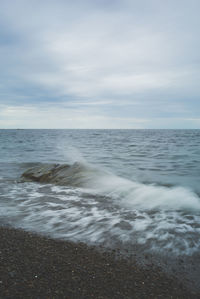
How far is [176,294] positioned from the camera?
2.38m

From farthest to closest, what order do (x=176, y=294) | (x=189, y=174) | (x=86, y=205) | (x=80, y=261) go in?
(x=189, y=174) → (x=86, y=205) → (x=80, y=261) → (x=176, y=294)

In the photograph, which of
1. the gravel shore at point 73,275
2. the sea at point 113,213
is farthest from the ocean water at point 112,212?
the gravel shore at point 73,275

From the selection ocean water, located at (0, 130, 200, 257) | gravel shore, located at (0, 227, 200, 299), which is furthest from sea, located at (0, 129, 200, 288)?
gravel shore, located at (0, 227, 200, 299)

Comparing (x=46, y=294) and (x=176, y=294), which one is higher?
(x=46, y=294)

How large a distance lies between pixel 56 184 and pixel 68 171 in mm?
1209

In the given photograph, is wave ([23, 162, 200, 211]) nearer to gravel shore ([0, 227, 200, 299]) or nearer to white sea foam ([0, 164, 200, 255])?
white sea foam ([0, 164, 200, 255])

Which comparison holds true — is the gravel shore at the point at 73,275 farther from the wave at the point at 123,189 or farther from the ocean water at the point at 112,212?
the wave at the point at 123,189

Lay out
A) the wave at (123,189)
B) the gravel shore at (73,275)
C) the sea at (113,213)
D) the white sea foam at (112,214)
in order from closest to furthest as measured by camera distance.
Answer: the gravel shore at (73,275)
the sea at (113,213)
the white sea foam at (112,214)
the wave at (123,189)

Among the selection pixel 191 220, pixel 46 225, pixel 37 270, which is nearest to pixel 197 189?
pixel 191 220

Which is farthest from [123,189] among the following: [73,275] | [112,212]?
[73,275]

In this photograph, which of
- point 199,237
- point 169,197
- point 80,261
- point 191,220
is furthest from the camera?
point 169,197

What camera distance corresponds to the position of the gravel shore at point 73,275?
7.29 feet

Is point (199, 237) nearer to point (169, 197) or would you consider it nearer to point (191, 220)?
point (191, 220)

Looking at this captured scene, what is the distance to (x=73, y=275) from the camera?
2.51 metres
